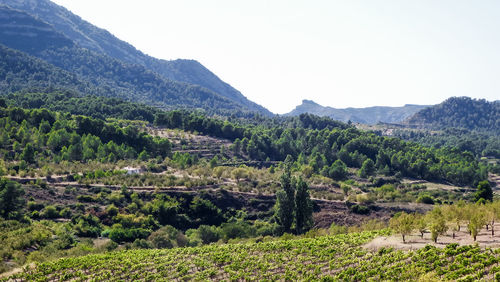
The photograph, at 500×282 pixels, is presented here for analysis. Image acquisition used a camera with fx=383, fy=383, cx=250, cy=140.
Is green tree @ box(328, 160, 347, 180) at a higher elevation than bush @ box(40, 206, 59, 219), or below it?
→ higher

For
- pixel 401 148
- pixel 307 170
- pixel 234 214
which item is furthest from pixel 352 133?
pixel 234 214

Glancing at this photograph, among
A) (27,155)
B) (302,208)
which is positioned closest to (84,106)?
(27,155)

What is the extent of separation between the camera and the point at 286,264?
2800cm

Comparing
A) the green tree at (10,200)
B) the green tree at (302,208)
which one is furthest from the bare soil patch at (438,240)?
the green tree at (10,200)

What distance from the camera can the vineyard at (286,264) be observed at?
68.8ft

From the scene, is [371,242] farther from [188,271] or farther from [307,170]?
[307,170]

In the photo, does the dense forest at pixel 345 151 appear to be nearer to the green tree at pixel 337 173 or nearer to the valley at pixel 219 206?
the valley at pixel 219 206

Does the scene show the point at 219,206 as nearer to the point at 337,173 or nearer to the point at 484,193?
the point at 337,173

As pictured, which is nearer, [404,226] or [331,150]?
[404,226]

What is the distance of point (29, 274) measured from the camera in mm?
28062

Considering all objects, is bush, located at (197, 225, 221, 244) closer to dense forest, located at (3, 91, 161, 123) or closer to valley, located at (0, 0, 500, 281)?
valley, located at (0, 0, 500, 281)

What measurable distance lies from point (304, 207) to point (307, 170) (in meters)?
40.8

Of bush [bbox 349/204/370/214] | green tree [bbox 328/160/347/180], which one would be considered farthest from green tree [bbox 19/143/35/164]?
Answer: green tree [bbox 328/160/347/180]

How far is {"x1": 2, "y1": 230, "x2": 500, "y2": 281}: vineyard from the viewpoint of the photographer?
20984mm
